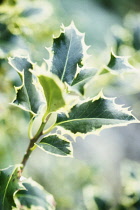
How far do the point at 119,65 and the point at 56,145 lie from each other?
252mm

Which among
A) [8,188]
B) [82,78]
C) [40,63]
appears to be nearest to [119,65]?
[82,78]

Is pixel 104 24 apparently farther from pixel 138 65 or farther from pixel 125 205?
pixel 125 205

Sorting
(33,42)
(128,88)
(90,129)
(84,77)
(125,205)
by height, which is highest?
(33,42)

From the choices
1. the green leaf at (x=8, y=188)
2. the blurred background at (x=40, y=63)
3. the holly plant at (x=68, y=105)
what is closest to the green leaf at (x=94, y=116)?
the holly plant at (x=68, y=105)

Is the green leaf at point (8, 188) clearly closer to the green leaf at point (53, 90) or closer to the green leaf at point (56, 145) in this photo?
the green leaf at point (56, 145)

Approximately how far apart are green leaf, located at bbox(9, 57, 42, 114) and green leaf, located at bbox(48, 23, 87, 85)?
0.07 meters

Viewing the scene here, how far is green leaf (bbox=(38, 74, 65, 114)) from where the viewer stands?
1.77ft

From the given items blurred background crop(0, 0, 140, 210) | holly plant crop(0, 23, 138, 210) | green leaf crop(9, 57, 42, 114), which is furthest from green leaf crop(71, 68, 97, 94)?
blurred background crop(0, 0, 140, 210)

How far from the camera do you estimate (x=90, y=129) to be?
691 millimetres

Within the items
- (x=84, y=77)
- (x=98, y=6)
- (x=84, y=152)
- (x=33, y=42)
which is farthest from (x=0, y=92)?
(x=98, y=6)

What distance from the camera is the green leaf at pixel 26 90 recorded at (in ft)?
2.31

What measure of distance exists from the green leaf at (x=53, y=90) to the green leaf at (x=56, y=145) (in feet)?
0.35

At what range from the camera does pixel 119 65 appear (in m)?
0.71

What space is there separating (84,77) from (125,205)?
2.85 feet
